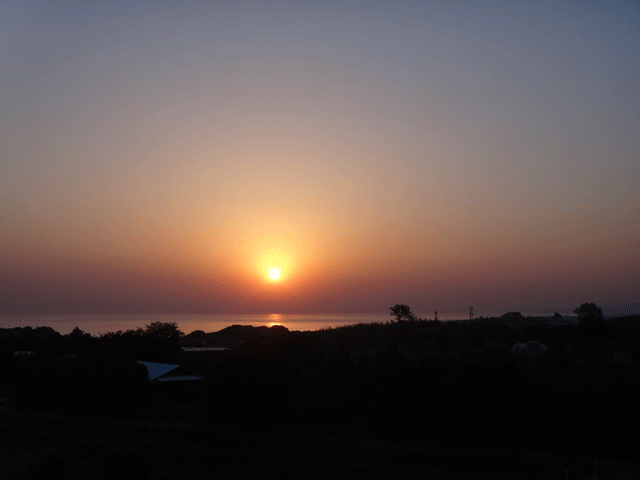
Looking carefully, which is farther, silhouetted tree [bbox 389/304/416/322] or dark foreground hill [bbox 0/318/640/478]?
silhouetted tree [bbox 389/304/416/322]

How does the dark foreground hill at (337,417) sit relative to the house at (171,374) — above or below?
below

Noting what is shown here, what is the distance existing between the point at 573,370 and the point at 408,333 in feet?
93.8

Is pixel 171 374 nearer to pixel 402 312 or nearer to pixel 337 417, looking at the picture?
pixel 337 417

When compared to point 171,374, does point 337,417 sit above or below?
below

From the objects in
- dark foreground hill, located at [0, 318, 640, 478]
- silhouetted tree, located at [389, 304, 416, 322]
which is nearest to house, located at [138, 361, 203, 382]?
dark foreground hill, located at [0, 318, 640, 478]

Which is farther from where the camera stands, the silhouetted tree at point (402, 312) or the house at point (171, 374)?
the silhouetted tree at point (402, 312)

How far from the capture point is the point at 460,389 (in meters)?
21.9

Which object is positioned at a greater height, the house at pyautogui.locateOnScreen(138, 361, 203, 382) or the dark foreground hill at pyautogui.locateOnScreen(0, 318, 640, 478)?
the house at pyautogui.locateOnScreen(138, 361, 203, 382)

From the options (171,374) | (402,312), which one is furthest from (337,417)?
(402,312)

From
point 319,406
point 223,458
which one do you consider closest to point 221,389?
point 319,406

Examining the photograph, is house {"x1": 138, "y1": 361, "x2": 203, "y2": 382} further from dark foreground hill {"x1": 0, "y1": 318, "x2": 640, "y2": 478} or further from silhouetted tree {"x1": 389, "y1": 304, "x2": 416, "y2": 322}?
silhouetted tree {"x1": 389, "y1": 304, "x2": 416, "y2": 322}

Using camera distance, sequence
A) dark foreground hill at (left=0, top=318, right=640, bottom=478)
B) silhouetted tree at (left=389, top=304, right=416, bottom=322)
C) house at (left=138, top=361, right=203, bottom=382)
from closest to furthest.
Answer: dark foreground hill at (left=0, top=318, right=640, bottom=478)
house at (left=138, top=361, right=203, bottom=382)
silhouetted tree at (left=389, top=304, right=416, bottom=322)

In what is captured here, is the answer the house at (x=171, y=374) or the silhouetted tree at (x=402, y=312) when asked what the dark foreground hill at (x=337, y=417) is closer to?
the house at (x=171, y=374)

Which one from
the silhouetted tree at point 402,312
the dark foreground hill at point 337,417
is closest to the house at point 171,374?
the dark foreground hill at point 337,417
